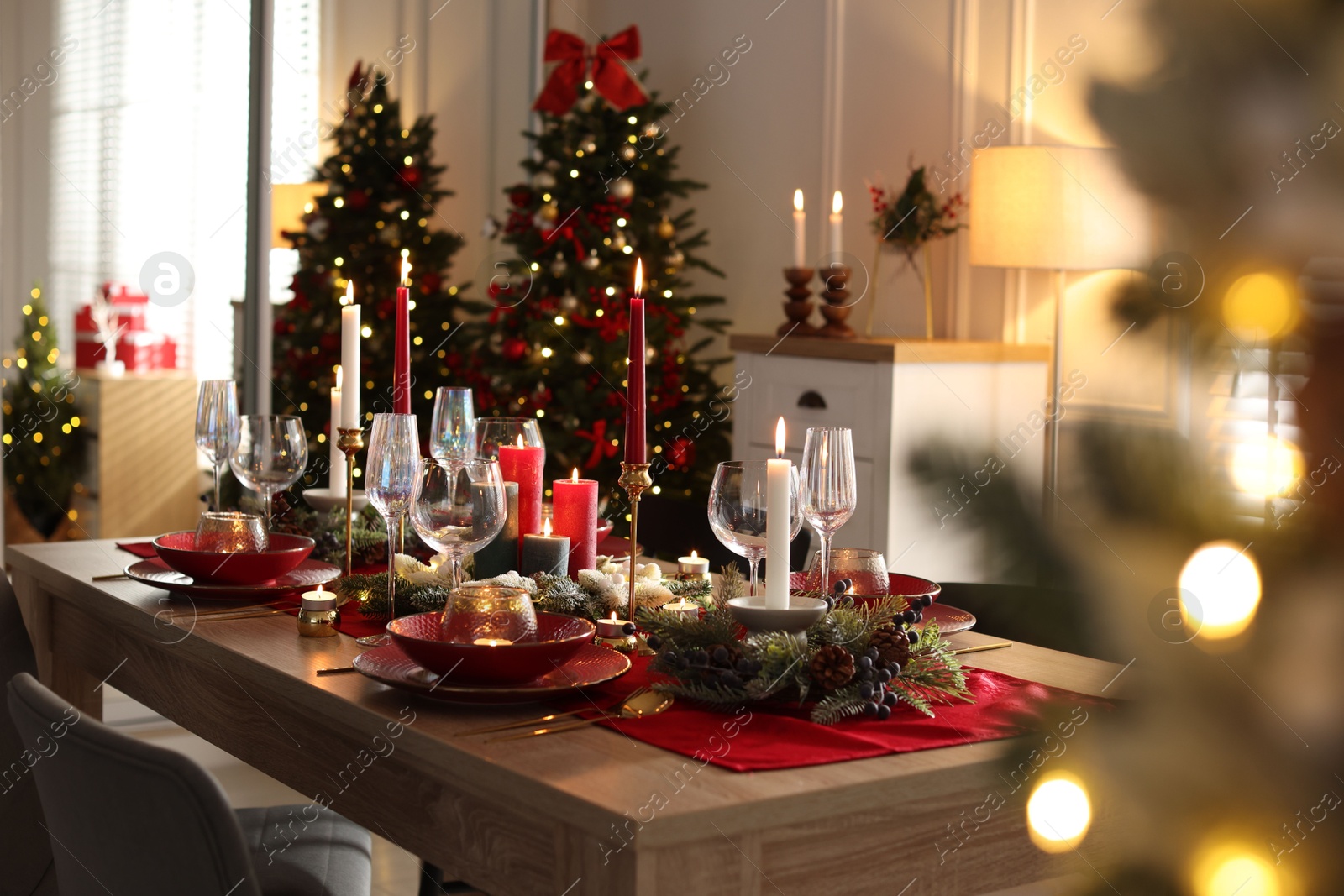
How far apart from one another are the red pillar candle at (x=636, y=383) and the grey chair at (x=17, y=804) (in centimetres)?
87

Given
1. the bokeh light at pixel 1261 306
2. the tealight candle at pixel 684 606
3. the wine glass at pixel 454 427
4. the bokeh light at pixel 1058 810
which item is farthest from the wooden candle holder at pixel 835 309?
the bokeh light at pixel 1261 306

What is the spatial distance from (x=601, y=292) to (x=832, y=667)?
2.92 meters

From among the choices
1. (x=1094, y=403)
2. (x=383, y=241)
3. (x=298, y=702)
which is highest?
(x=383, y=241)

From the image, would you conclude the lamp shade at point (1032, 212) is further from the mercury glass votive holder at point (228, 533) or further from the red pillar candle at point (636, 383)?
the mercury glass votive holder at point (228, 533)

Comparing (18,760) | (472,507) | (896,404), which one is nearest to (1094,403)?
(472,507)

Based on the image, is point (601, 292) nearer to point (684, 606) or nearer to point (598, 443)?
point (598, 443)

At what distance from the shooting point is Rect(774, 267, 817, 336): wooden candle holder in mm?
3484

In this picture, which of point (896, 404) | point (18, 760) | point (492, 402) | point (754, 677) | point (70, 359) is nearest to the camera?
point (754, 677)

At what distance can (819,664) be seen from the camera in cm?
127

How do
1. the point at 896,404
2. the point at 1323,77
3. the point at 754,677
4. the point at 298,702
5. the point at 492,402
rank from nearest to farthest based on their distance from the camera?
the point at 1323,77 → the point at 754,677 → the point at 298,702 → the point at 896,404 → the point at 492,402

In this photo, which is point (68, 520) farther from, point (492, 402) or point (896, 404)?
point (896, 404)

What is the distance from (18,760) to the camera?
1660mm

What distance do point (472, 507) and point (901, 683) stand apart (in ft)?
1.59

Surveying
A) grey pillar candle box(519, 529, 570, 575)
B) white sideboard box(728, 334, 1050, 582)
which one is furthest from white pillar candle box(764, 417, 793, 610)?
white sideboard box(728, 334, 1050, 582)
